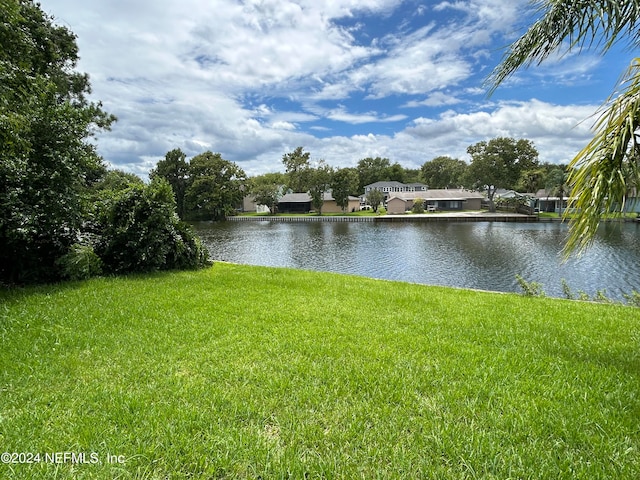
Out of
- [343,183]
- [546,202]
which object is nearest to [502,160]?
[546,202]

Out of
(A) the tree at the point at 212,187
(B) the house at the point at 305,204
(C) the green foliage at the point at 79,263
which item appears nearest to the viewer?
(C) the green foliage at the point at 79,263

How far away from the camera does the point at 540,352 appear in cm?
383

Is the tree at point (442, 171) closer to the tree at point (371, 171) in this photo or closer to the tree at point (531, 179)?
the tree at point (371, 171)

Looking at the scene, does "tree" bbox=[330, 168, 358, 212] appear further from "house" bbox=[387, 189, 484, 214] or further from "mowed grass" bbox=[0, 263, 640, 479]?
"mowed grass" bbox=[0, 263, 640, 479]

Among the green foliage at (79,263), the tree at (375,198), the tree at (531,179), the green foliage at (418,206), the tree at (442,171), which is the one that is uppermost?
the tree at (442,171)

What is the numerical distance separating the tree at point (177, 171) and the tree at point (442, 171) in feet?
182

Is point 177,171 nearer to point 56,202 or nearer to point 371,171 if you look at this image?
point 371,171

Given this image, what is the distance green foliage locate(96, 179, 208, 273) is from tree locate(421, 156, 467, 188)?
79275 mm

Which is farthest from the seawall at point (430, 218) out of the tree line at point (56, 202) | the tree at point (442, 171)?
the tree line at point (56, 202)

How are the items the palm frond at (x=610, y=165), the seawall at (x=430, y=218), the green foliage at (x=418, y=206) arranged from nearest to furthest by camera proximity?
1. the palm frond at (x=610, y=165)
2. the seawall at (x=430, y=218)
3. the green foliage at (x=418, y=206)

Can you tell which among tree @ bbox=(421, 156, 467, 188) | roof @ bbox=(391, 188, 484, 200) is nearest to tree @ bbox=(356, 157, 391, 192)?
tree @ bbox=(421, 156, 467, 188)

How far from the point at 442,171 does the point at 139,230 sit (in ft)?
269

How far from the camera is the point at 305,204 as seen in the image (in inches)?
2474

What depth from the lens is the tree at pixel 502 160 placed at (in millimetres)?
50000
